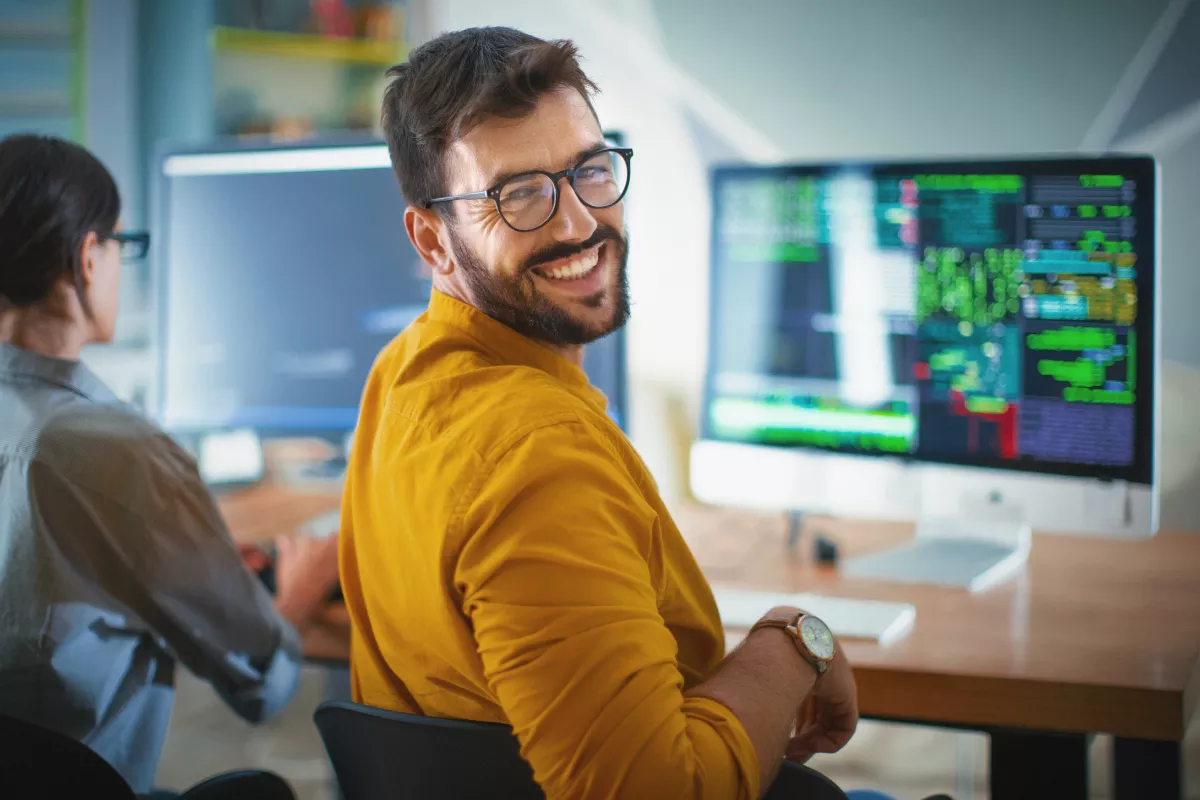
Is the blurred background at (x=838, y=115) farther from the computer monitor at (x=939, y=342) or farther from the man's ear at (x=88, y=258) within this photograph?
the man's ear at (x=88, y=258)

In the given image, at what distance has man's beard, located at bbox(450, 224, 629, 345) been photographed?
108 centimetres

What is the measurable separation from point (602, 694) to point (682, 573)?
0.25 m

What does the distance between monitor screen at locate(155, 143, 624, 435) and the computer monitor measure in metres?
0.58

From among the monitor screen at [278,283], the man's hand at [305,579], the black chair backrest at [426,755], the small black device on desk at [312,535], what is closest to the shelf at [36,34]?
the monitor screen at [278,283]

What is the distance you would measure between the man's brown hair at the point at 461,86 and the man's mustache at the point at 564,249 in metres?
0.09

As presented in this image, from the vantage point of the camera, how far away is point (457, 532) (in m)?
0.88

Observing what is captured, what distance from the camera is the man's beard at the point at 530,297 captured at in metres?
1.08

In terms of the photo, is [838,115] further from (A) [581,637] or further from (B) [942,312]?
(A) [581,637]

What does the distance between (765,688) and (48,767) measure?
2.01 ft

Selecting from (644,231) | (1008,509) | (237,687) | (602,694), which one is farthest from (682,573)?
(644,231)

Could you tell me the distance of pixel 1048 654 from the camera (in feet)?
4.33

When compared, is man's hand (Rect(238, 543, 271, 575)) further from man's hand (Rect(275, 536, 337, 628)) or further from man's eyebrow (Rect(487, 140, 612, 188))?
man's eyebrow (Rect(487, 140, 612, 188))

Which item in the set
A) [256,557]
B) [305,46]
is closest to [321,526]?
[256,557]

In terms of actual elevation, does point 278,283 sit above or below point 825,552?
above
